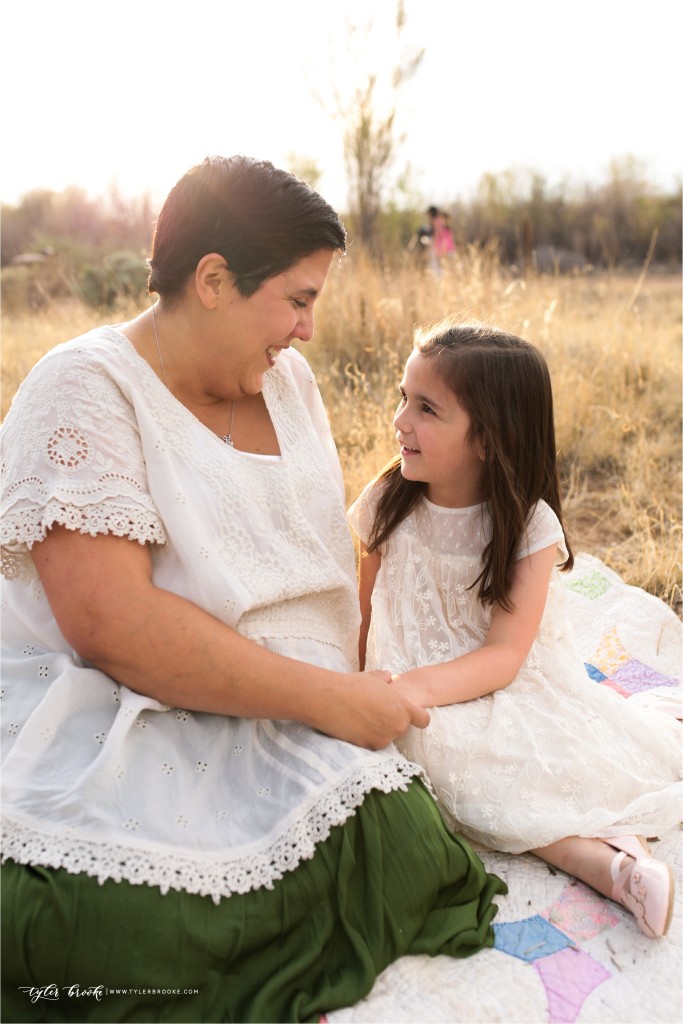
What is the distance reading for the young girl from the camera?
6.61 feet

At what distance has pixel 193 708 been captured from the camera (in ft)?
5.82

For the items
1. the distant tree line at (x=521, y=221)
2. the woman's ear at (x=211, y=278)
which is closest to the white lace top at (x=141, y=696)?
the woman's ear at (x=211, y=278)

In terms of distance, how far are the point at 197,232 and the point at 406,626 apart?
1.09m

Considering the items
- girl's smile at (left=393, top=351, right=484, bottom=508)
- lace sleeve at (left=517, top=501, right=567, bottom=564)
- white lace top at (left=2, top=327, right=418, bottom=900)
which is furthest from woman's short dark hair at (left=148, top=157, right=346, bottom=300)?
lace sleeve at (left=517, top=501, right=567, bottom=564)

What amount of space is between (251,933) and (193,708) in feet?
1.38

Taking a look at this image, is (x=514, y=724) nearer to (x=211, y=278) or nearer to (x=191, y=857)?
(x=191, y=857)

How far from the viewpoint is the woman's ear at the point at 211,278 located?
1889 millimetres

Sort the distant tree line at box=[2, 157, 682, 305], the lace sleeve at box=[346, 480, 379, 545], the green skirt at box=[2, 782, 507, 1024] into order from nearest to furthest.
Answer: the green skirt at box=[2, 782, 507, 1024], the lace sleeve at box=[346, 480, 379, 545], the distant tree line at box=[2, 157, 682, 305]

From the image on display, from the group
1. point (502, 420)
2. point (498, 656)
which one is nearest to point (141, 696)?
point (498, 656)

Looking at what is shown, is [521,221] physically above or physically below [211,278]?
below

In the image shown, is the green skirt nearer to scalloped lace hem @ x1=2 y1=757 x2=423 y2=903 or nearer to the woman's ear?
scalloped lace hem @ x1=2 y1=757 x2=423 y2=903

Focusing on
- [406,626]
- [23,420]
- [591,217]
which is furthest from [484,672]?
[591,217]

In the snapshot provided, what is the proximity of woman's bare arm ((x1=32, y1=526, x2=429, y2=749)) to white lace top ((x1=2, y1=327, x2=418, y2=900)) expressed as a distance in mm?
41

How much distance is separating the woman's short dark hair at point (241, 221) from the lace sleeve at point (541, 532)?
85cm
